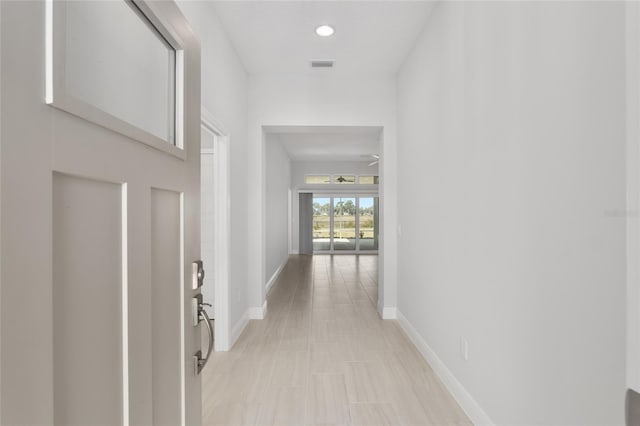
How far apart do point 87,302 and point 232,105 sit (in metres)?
2.95

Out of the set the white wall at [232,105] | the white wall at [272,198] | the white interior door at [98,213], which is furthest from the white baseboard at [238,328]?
the white interior door at [98,213]

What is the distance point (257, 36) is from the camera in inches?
123

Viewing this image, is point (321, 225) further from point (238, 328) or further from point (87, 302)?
point (87, 302)

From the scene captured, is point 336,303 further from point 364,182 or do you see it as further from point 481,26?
point 364,182

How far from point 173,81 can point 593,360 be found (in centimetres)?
167

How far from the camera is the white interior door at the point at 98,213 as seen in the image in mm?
479

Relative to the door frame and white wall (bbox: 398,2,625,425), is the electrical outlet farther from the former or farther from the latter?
the door frame

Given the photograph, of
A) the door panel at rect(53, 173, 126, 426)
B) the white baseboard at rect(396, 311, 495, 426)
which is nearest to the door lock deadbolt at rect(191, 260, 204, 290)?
the door panel at rect(53, 173, 126, 426)

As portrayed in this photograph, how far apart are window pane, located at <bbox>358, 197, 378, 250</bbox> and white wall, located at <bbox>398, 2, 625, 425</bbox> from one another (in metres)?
8.24

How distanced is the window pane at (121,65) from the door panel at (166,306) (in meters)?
0.23

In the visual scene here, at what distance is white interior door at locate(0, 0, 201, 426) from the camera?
48cm

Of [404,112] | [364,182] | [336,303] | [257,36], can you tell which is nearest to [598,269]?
[404,112]

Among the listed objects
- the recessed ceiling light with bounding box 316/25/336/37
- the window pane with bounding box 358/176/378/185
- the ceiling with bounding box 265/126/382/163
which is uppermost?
the recessed ceiling light with bounding box 316/25/336/37

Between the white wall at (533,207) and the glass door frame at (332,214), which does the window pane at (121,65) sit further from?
the glass door frame at (332,214)
